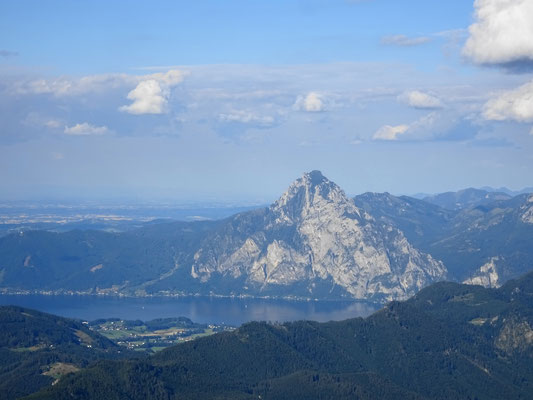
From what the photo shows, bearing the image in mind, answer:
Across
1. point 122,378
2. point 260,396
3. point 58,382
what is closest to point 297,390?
point 260,396

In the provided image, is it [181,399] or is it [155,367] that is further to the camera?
[155,367]

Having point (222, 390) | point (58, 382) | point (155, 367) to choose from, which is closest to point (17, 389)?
point (58, 382)

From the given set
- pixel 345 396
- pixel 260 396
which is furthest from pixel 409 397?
pixel 260 396

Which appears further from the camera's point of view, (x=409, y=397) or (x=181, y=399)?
(x=409, y=397)

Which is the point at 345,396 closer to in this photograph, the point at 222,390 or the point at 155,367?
the point at 222,390

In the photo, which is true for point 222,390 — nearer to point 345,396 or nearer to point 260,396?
point 260,396

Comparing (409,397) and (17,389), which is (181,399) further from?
(409,397)
